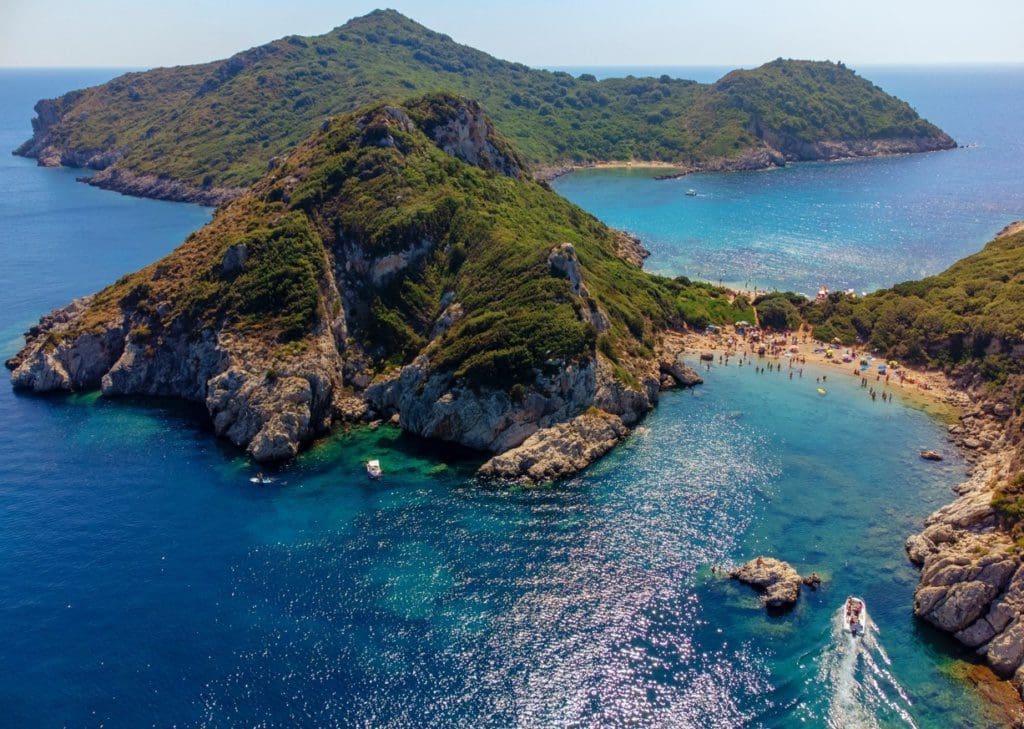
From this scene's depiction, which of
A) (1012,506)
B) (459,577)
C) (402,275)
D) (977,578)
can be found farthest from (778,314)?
(459,577)

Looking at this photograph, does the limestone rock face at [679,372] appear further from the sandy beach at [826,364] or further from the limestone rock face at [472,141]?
the limestone rock face at [472,141]

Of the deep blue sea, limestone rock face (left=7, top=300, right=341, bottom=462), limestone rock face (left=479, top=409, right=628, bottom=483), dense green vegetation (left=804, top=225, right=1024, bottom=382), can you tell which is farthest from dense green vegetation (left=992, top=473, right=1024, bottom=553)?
limestone rock face (left=7, top=300, right=341, bottom=462)

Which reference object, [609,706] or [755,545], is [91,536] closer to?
[609,706]

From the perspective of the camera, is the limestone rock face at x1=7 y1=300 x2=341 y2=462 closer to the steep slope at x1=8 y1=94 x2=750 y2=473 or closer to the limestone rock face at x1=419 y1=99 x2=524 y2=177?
the steep slope at x1=8 y1=94 x2=750 y2=473

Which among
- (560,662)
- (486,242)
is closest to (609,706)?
(560,662)

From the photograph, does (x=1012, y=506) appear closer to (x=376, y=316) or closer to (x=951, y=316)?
(x=951, y=316)

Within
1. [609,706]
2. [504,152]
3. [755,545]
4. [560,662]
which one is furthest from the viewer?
[504,152]
